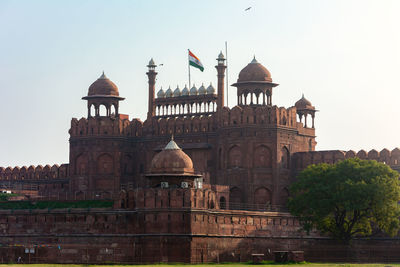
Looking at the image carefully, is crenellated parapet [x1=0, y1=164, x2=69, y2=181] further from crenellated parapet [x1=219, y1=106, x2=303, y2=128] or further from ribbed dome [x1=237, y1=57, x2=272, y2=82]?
ribbed dome [x1=237, y1=57, x2=272, y2=82]

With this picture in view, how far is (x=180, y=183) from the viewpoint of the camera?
72.9 m

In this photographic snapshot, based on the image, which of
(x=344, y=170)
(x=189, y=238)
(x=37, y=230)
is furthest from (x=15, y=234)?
(x=344, y=170)

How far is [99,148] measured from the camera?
9094cm

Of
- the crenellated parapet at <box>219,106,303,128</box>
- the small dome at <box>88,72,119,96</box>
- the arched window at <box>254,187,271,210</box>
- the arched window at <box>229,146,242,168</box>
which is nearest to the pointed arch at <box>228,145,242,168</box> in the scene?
the arched window at <box>229,146,242,168</box>

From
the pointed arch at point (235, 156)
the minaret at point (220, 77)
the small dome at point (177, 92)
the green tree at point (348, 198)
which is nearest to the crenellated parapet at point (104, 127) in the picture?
the small dome at point (177, 92)

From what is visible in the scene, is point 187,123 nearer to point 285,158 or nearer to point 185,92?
point 185,92

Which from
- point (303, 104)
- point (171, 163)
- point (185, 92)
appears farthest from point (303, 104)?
point (171, 163)

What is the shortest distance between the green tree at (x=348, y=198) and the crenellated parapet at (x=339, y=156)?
20.8ft

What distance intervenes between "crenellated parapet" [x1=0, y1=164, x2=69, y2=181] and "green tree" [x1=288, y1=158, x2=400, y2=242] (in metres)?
28.6

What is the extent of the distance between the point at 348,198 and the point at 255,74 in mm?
17006

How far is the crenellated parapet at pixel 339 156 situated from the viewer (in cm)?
8375

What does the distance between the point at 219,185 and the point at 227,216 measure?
21.9 ft

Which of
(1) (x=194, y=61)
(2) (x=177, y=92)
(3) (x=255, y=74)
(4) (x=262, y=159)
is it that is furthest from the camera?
(2) (x=177, y=92)

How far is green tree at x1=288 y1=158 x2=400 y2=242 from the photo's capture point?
7438 centimetres
